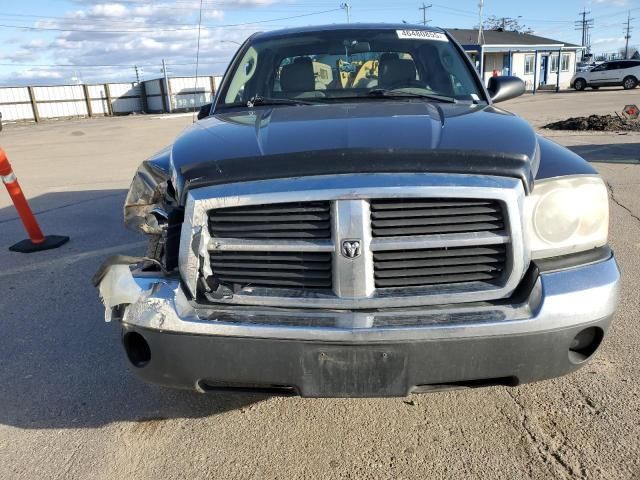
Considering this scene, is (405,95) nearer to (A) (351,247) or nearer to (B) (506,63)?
(A) (351,247)

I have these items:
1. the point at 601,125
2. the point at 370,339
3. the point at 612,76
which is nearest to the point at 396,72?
the point at 370,339

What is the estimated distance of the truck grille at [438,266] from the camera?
2076 mm

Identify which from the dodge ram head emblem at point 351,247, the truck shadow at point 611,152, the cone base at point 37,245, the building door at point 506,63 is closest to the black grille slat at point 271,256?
the dodge ram head emblem at point 351,247

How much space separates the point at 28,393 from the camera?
294cm

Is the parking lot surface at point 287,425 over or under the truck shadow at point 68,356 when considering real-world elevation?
under

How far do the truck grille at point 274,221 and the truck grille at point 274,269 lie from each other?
0.28 feet

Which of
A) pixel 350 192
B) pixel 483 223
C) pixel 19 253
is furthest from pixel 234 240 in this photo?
pixel 19 253

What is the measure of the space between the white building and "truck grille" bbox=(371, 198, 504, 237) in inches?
1724

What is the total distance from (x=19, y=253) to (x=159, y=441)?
12.5ft

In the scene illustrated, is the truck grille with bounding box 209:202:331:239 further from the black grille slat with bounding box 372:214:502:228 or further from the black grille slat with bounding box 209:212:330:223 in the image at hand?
the black grille slat with bounding box 372:214:502:228

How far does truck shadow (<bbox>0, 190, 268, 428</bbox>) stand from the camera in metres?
2.75

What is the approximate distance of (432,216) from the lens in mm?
2045

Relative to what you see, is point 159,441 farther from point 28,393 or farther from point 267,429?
point 28,393

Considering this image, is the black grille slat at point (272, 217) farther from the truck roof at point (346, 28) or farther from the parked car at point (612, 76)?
the parked car at point (612, 76)
